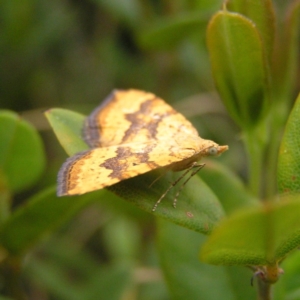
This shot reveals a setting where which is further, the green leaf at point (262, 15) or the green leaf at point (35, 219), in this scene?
the green leaf at point (35, 219)

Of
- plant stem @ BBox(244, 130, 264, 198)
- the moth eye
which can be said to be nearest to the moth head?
the moth eye

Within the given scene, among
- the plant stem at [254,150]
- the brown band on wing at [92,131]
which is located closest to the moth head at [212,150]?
the plant stem at [254,150]

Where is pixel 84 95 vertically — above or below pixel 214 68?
below

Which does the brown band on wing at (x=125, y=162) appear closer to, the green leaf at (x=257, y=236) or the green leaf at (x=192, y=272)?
the green leaf at (x=192, y=272)

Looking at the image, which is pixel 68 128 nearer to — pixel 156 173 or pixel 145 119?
pixel 156 173

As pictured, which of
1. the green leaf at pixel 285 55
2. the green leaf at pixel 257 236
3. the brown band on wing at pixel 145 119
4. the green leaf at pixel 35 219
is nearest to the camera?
the green leaf at pixel 257 236

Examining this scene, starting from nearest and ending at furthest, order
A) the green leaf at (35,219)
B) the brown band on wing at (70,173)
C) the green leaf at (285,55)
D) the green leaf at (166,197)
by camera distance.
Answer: the green leaf at (166,197)
the brown band on wing at (70,173)
the green leaf at (35,219)
the green leaf at (285,55)

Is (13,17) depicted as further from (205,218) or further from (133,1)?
(205,218)

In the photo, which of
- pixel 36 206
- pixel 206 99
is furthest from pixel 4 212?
pixel 206 99
